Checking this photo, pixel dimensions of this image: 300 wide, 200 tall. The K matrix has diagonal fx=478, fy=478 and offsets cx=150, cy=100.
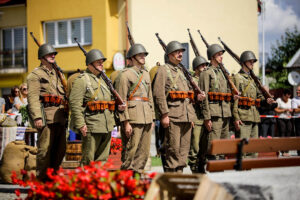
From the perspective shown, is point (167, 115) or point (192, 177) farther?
point (167, 115)

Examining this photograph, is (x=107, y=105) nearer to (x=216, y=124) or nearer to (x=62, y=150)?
(x=62, y=150)

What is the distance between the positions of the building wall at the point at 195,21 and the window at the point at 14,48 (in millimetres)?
7739

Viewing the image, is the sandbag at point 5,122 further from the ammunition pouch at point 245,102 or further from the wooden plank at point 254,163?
the wooden plank at point 254,163

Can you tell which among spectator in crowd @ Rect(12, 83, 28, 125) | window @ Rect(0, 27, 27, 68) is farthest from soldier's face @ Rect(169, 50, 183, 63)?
window @ Rect(0, 27, 27, 68)

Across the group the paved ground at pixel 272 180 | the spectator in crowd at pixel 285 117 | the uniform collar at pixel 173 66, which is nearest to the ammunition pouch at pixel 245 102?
the uniform collar at pixel 173 66

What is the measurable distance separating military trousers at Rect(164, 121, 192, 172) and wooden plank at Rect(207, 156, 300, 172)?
8.49ft

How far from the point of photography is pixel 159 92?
26.1ft

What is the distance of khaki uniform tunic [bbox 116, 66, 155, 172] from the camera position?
7566 mm

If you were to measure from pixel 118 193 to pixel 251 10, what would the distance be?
22.8 meters

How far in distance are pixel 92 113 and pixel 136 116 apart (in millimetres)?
724

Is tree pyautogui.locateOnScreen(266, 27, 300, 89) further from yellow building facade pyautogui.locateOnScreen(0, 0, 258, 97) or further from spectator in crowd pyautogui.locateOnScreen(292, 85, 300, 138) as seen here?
spectator in crowd pyautogui.locateOnScreen(292, 85, 300, 138)

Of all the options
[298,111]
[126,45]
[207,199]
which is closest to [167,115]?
[207,199]

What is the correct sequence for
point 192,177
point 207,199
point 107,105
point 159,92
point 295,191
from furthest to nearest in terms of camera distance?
point 159,92, point 107,105, point 295,191, point 192,177, point 207,199

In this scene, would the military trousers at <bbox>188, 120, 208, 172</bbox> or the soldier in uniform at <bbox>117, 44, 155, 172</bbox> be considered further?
the military trousers at <bbox>188, 120, 208, 172</bbox>
